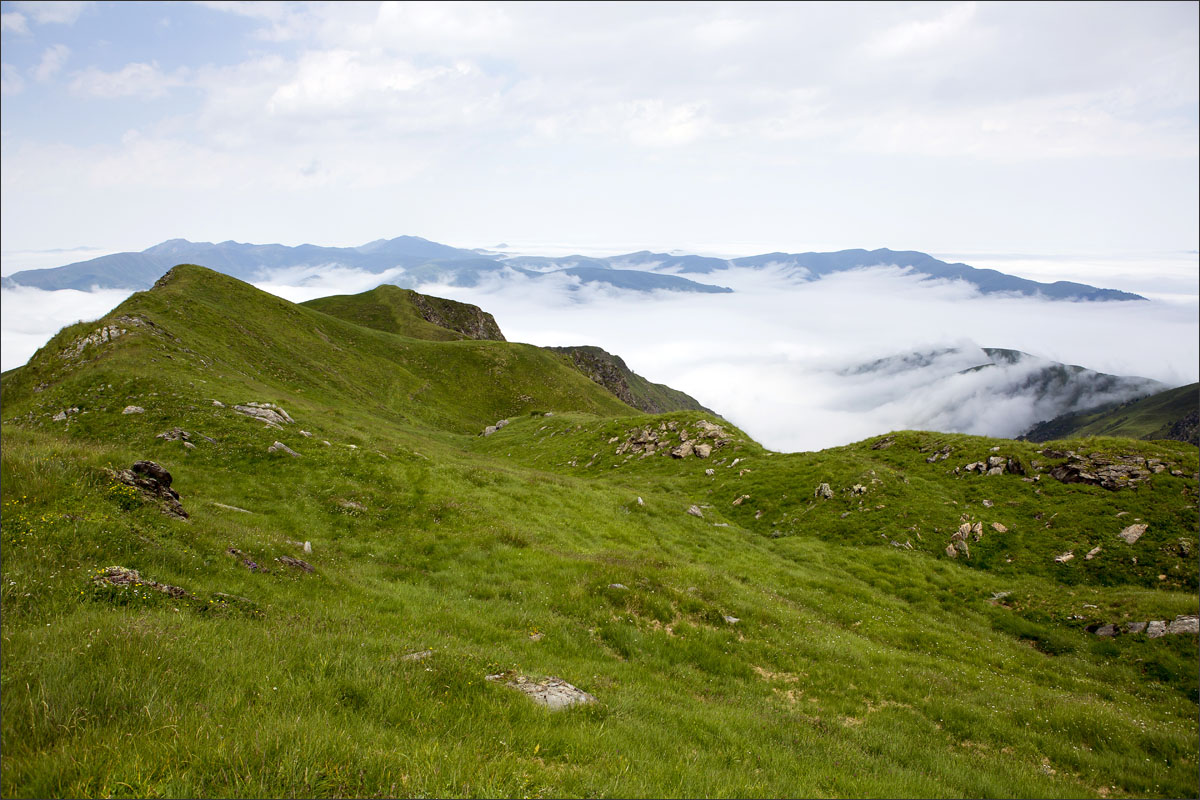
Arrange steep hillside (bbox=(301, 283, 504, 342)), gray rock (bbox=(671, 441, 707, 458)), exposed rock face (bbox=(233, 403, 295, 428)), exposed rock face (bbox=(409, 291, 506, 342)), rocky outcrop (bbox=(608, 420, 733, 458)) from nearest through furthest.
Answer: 1. exposed rock face (bbox=(233, 403, 295, 428))
2. gray rock (bbox=(671, 441, 707, 458))
3. rocky outcrop (bbox=(608, 420, 733, 458))
4. steep hillside (bbox=(301, 283, 504, 342))
5. exposed rock face (bbox=(409, 291, 506, 342))

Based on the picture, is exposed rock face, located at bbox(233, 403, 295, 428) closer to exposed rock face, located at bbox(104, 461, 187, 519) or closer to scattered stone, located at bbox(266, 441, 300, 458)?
scattered stone, located at bbox(266, 441, 300, 458)

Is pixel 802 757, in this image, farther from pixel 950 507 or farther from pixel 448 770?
pixel 950 507

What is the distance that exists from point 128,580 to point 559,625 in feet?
30.8

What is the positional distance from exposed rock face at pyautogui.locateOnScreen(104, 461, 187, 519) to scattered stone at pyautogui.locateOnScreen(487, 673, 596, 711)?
37.3 ft

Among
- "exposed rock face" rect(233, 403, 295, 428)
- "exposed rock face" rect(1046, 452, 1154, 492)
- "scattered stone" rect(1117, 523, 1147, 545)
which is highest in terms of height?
"exposed rock face" rect(233, 403, 295, 428)

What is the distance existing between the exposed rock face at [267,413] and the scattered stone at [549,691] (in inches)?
1009

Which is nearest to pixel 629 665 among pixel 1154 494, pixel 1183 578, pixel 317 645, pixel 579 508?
pixel 317 645

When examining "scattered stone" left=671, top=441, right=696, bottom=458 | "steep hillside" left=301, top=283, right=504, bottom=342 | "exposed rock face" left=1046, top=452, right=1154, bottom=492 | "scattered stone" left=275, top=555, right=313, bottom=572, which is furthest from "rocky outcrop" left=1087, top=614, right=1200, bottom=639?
"steep hillside" left=301, top=283, right=504, bottom=342

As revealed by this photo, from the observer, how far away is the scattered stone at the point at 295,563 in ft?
47.8

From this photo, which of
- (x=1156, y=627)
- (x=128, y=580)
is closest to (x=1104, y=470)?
(x=1156, y=627)

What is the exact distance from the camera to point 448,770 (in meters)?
6.02

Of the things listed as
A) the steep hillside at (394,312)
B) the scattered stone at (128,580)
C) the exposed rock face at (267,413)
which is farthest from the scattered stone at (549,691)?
the steep hillside at (394,312)

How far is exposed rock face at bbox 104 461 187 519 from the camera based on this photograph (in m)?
14.5

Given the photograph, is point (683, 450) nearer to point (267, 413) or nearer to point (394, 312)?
point (267, 413)
